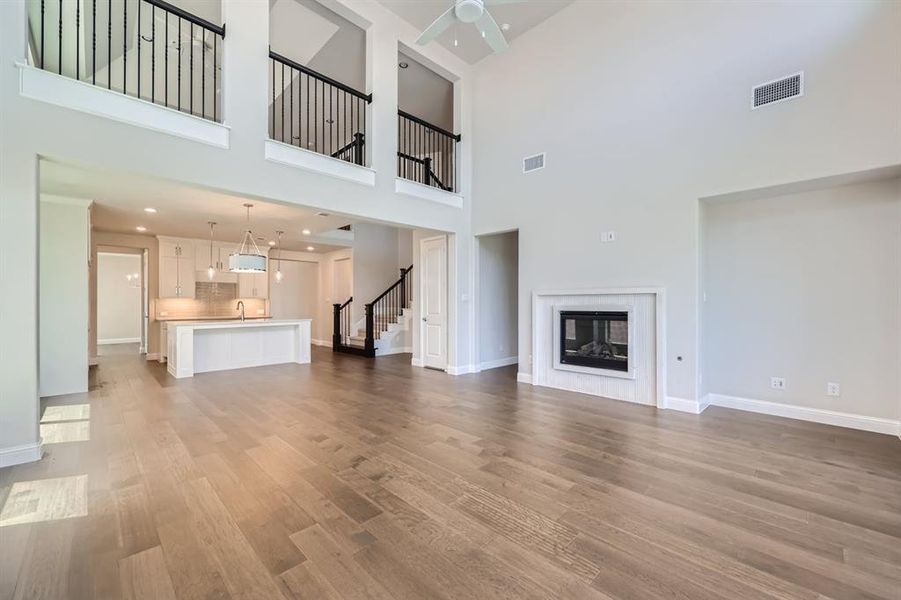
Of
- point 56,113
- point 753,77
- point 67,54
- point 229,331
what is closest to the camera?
point 56,113

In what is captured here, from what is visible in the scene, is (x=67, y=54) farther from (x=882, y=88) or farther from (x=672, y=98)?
(x=882, y=88)

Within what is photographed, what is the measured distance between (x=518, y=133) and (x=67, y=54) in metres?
6.38

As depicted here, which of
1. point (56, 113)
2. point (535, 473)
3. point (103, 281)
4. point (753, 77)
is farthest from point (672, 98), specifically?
point (103, 281)

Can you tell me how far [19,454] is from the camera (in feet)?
9.25

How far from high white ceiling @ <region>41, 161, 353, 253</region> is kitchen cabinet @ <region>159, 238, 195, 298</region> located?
0.41 meters

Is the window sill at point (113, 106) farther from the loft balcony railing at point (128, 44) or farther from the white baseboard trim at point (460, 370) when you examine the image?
the white baseboard trim at point (460, 370)

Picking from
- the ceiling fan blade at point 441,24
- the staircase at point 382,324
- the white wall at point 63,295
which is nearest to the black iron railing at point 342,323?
the staircase at point 382,324

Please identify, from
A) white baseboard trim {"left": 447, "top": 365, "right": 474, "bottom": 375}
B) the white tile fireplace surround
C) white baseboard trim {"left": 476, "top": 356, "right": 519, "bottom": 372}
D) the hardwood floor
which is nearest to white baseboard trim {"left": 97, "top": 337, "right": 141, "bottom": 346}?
the hardwood floor

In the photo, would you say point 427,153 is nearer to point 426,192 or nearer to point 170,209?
point 426,192

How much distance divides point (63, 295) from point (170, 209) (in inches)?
68.9

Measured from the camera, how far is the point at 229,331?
673 centimetres

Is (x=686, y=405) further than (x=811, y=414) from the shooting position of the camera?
Yes

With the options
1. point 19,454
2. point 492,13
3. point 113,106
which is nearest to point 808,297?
point 492,13

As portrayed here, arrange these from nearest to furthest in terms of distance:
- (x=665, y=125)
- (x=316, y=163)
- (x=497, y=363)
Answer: (x=665, y=125) → (x=316, y=163) → (x=497, y=363)
